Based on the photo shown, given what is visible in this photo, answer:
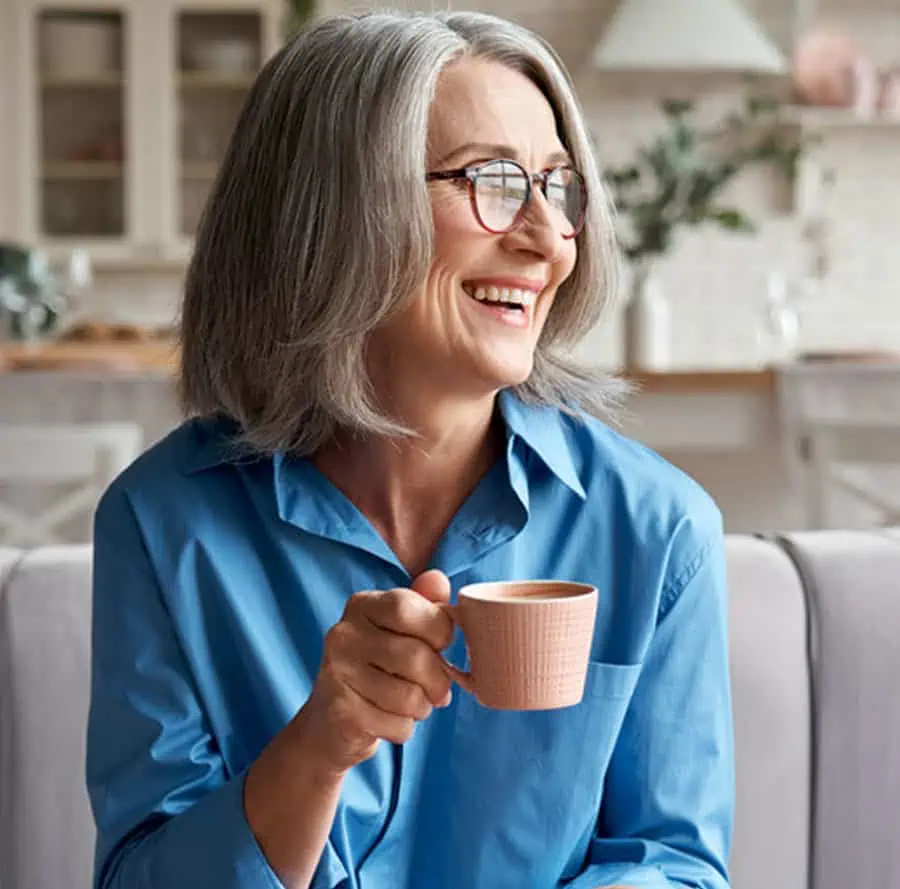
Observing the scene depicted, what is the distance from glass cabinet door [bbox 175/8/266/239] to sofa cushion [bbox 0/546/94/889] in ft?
16.7

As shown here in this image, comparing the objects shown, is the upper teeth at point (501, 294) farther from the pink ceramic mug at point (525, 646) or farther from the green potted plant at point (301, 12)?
the green potted plant at point (301, 12)

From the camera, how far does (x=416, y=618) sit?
892mm

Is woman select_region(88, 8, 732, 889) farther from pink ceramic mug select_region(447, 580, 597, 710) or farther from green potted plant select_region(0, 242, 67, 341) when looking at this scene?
green potted plant select_region(0, 242, 67, 341)

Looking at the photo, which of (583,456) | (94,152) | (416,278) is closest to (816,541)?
(583,456)

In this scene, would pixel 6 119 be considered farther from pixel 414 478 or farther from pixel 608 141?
pixel 414 478

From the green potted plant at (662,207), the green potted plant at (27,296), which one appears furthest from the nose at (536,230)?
the green potted plant at (27,296)

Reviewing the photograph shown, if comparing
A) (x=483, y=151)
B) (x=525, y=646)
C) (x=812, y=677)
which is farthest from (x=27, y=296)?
(x=525, y=646)

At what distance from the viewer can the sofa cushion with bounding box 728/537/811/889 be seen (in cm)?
136

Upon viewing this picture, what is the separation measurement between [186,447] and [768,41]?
5.28 metres

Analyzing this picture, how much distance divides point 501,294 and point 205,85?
5.45 m

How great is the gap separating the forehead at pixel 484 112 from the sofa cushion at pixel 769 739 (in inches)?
18.4

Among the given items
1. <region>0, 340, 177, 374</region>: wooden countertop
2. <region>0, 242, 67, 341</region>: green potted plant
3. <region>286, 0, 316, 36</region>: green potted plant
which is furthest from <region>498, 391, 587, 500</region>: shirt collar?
<region>286, 0, 316, 36</region>: green potted plant

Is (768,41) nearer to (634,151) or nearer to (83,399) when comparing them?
(634,151)

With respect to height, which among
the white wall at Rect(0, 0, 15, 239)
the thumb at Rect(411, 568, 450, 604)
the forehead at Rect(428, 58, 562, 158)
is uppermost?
the white wall at Rect(0, 0, 15, 239)
